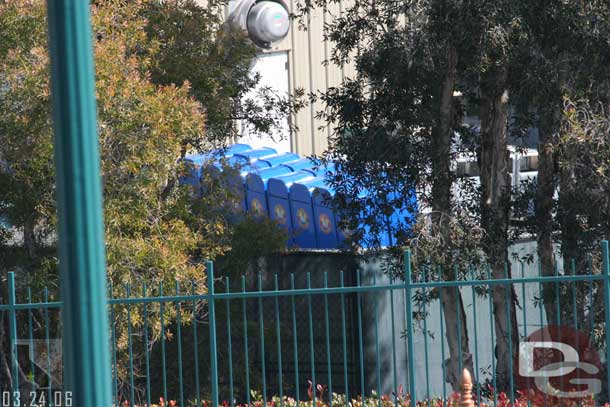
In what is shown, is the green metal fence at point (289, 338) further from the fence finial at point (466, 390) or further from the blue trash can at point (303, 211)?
the fence finial at point (466, 390)

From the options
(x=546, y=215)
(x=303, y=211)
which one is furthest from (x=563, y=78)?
(x=303, y=211)

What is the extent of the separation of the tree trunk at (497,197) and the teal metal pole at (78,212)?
26.1 feet

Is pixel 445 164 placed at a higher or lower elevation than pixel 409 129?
lower

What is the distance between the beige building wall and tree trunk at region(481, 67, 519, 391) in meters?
11.3

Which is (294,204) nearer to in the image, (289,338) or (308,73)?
(289,338)

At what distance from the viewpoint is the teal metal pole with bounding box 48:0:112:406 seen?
3.40 metres

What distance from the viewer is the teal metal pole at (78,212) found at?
3.40 meters

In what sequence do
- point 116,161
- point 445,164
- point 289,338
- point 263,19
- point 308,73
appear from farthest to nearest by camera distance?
point 308,73
point 263,19
point 289,338
point 445,164
point 116,161

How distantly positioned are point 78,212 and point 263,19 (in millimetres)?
18922

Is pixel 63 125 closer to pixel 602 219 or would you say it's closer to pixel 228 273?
pixel 602 219

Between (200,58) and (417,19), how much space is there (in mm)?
3453

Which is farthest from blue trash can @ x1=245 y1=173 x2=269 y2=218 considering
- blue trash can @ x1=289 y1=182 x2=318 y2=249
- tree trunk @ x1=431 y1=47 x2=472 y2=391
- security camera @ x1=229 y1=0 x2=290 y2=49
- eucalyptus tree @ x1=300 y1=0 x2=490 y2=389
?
security camera @ x1=229 y1=0 x2=290 y2=49

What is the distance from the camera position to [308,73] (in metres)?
23.5

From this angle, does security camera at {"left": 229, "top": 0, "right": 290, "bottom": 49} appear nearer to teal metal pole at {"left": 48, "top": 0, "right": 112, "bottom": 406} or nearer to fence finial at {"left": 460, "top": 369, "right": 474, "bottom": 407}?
fence finial at {"left": 460, "top": 369, "right": 474, "bottom": 407}
